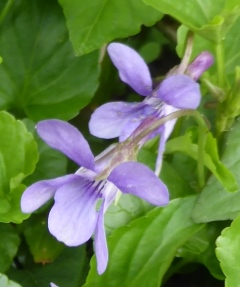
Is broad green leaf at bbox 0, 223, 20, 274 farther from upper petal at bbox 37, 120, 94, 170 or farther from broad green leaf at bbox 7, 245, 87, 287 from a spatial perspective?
upper petal at bbox 37, 120, 94, 170

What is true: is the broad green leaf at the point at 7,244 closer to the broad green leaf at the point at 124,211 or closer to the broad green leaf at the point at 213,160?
the broad green leaf at the point at 124,211

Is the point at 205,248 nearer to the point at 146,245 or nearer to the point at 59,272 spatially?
the point at 146,245

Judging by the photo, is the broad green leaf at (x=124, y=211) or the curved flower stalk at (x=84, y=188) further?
the broad green leaf at (x=124, y=211)

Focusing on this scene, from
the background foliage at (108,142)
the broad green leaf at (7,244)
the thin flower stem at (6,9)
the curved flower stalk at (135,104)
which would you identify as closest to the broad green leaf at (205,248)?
the background foliage at (108,142)

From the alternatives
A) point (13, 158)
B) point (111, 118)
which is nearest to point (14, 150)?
point (13, 158)

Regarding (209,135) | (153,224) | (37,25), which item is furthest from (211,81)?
(37,25)

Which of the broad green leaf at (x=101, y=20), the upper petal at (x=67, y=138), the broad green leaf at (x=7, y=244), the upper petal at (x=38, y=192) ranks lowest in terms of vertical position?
the broad green leaf at (x=7, y=244)
